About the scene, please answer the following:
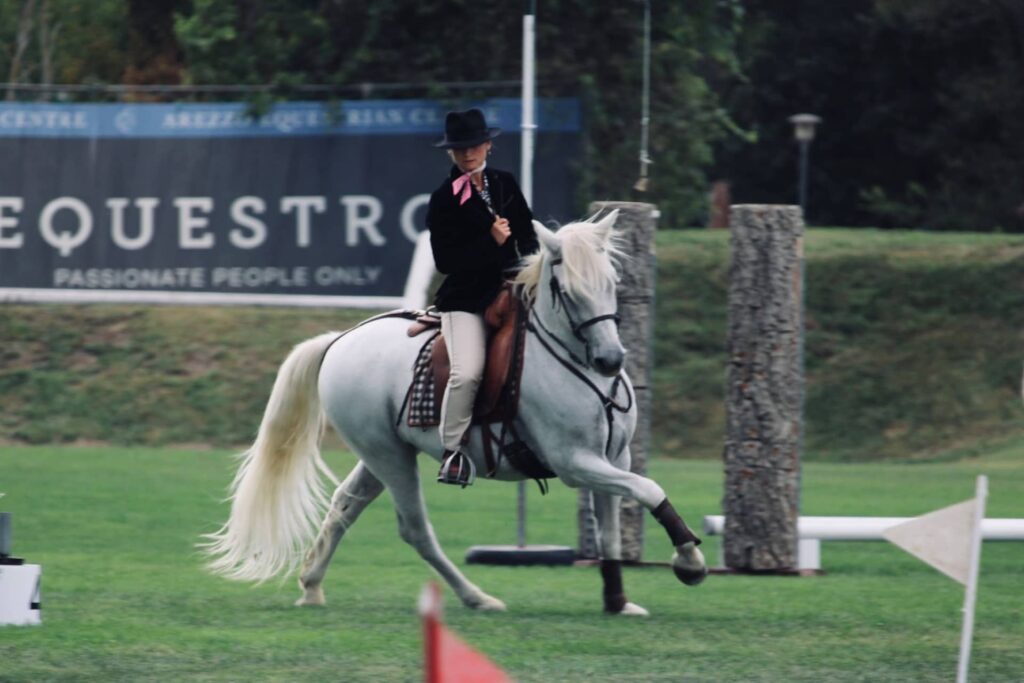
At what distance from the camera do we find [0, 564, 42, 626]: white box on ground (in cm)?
798

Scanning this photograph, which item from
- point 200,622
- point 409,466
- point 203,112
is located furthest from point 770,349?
point 203,112

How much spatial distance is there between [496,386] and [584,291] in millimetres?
688

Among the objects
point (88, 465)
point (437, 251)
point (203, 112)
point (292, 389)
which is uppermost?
point (203, 112)

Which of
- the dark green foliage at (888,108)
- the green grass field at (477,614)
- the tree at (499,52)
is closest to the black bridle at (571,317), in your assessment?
the green grass field at (477,614)

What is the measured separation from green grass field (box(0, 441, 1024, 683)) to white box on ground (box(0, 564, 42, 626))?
0.41 ft

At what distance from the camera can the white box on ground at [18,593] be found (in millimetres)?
7980

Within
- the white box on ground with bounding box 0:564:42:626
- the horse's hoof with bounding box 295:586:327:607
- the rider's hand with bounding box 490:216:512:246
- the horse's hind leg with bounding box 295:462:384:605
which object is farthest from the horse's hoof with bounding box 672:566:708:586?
the white box on ground with bounding box 0:564:42:626

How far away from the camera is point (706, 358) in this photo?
22.5 m

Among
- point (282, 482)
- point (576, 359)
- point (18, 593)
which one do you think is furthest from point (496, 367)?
point (18, 593)

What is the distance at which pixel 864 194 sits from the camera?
35.0m

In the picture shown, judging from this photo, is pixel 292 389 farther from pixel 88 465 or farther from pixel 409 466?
pixel 88 465

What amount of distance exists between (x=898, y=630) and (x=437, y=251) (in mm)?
2721

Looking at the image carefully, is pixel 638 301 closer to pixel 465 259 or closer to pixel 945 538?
pixel 465 259

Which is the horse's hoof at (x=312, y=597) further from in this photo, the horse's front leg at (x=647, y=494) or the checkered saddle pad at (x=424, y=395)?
the horse's front leg at (x=647, y=494)
